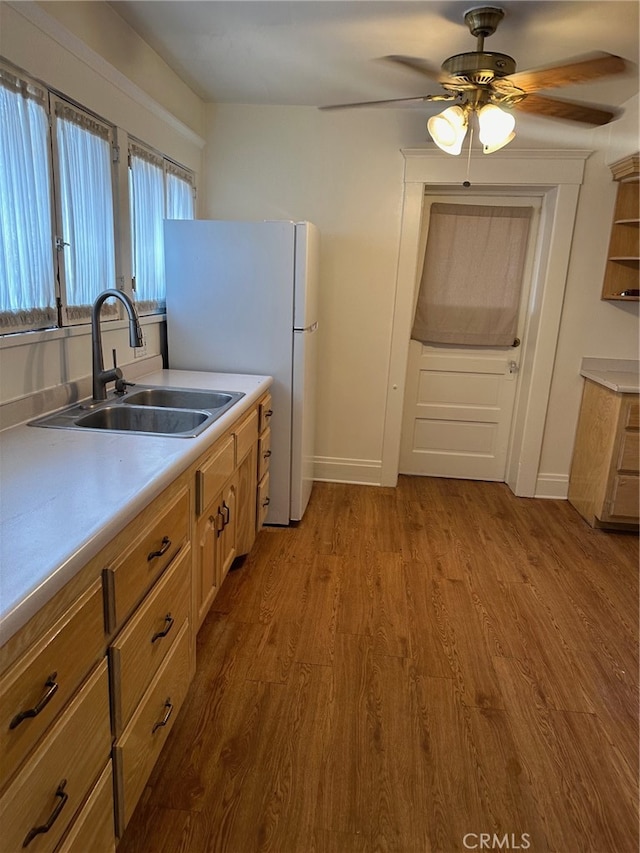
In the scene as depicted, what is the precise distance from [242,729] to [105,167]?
7.20 ft

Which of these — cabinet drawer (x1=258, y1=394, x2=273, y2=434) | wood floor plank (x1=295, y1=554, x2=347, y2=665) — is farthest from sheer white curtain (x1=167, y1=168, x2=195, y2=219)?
wood floor plank (x1=295, y1=554, x2=347, y2=665)

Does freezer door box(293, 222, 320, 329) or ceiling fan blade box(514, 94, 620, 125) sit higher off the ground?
ceiling fan blade box(514, 94, 620, 125)

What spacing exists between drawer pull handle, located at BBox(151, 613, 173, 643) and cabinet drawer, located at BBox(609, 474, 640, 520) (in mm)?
2715

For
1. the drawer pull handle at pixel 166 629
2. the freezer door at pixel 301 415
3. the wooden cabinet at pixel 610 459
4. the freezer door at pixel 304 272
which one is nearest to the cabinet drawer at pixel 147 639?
the drawer pull handle at pixel 166 629

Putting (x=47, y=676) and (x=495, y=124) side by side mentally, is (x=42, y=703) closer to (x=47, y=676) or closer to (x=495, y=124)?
(x=47, y=676)

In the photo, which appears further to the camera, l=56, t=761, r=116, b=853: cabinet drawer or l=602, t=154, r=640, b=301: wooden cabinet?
l=602, t=154, r=640, b=301: wooden cabinet

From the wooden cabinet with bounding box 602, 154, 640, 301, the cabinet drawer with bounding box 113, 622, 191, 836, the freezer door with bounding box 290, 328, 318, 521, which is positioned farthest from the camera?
the wooden cabinet with bounding box 602, 154, 640, 301

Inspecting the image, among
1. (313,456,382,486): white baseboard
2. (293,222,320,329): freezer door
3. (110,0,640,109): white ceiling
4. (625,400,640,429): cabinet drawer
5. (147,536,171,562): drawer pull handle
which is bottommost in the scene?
(313,456,382,486): white baseboard

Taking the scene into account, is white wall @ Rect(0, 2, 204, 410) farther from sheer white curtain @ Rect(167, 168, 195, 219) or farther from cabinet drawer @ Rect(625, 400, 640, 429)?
cabinet drawer @ Rect(625, 400, 640, 429)

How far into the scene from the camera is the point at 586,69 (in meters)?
1.75

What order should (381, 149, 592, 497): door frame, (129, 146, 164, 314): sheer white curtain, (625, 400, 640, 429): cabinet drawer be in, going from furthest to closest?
(381, 149, 592, 497): door frame, (625, 400, 640, 429): cabinet drawer, (129, 146, 164, 314): sheer white curtain

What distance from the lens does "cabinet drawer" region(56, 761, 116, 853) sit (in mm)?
1004

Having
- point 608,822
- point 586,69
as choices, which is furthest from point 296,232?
point 608,822

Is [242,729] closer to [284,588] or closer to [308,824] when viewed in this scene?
[308,824]
